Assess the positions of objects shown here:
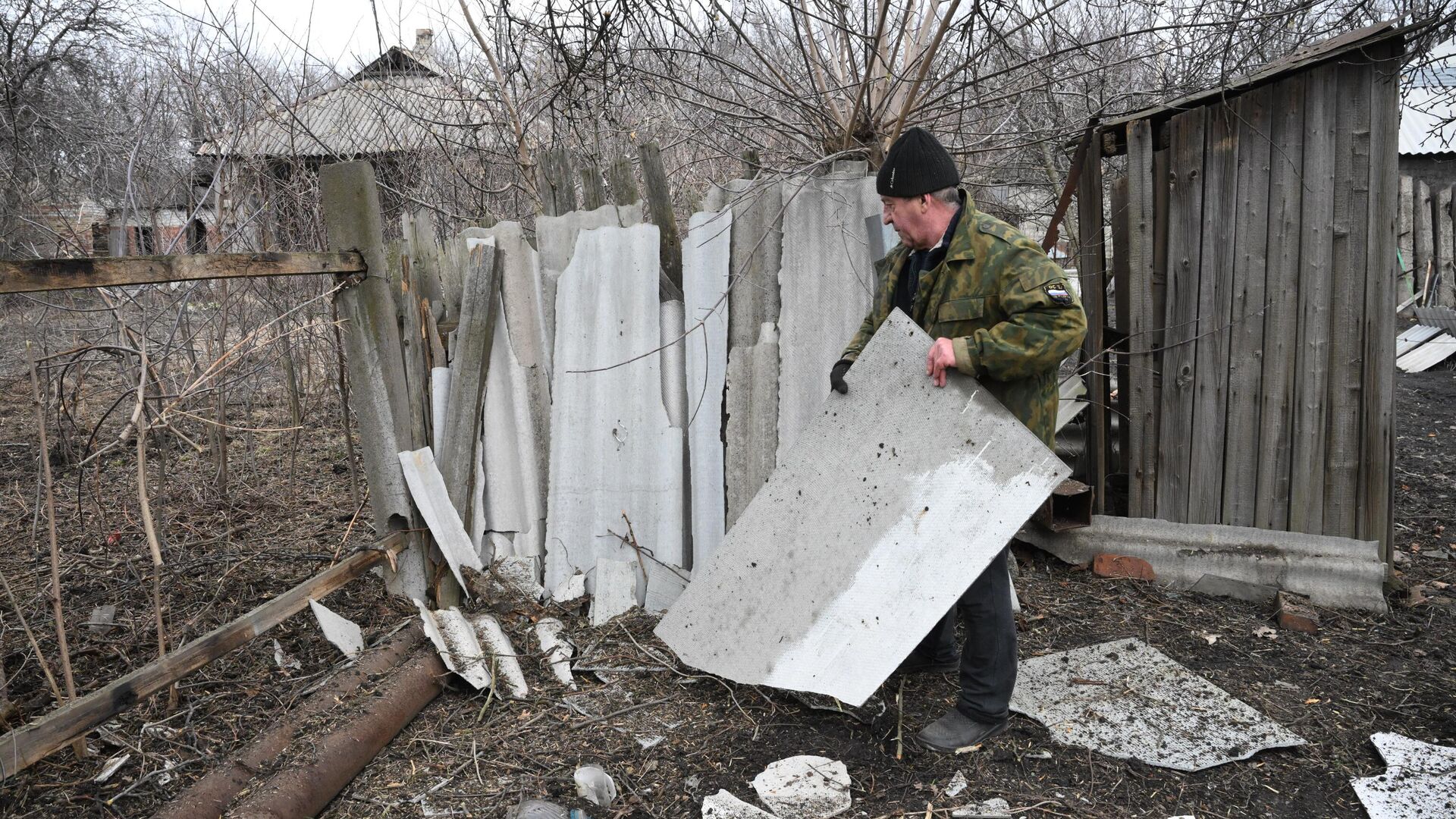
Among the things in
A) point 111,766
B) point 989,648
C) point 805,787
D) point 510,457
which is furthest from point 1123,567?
point 111,766

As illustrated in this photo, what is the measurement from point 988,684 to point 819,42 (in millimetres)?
3693

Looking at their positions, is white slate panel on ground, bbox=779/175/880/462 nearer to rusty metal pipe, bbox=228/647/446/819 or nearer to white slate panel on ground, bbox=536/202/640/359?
white slate panel on ground, bbox=536/202/640/359

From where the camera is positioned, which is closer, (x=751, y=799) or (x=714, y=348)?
(x=751, y=799)

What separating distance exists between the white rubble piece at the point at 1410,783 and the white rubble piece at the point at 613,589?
268 cm

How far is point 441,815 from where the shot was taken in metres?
2.64

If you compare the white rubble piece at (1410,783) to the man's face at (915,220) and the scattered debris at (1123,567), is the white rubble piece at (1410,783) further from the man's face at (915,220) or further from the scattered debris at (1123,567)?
the man's face at (915,220)

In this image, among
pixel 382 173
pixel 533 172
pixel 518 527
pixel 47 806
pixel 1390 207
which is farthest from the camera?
pixel 382 173

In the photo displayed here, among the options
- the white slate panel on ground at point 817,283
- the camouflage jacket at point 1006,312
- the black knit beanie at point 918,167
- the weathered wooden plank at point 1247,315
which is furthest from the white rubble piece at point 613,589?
the weathered wooden plank at point 1247,315

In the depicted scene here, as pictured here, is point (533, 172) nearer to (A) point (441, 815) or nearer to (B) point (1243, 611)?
(A) point (441, 815)

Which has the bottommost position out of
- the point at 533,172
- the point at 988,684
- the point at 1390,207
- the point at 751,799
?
the point at 751,799

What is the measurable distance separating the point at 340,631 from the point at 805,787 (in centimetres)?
201

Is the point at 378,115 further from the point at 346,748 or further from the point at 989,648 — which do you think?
the point at 989,648

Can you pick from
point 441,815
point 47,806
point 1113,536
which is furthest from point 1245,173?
point 47,806

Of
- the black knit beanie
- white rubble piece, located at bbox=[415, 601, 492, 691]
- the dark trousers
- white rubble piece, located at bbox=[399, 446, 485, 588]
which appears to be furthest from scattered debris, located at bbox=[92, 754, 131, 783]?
the black knit beanie
